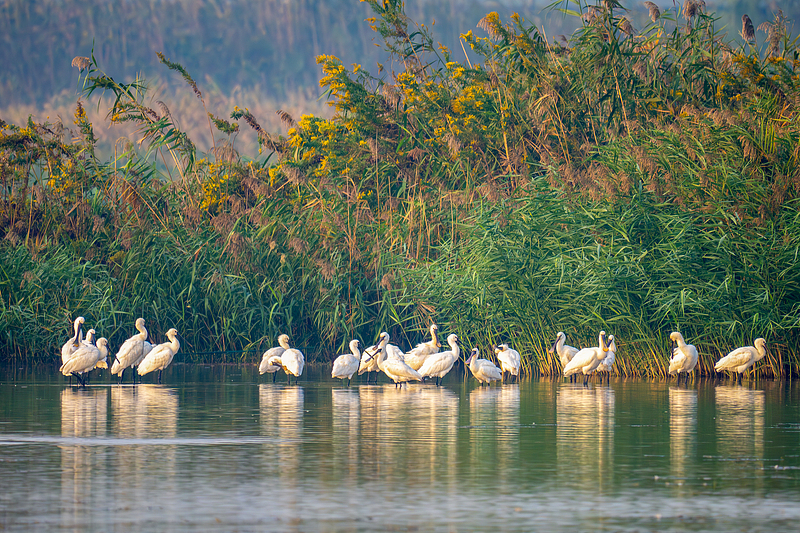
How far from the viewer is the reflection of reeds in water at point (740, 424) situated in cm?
972

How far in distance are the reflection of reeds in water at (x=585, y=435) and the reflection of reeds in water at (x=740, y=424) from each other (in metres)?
1.04

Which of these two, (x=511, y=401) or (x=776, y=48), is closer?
(x=511, y=401)

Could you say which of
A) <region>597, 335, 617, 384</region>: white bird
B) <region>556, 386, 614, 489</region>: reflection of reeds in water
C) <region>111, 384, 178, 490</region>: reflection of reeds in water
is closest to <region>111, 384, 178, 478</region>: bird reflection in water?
<region>111, 384, 178, 490</region>: reflection of reeds in water

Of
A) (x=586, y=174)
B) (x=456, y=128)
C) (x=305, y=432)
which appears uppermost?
(x=456, y=128)

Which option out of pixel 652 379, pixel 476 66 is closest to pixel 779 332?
pixel 652 379

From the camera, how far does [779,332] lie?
17.5 m

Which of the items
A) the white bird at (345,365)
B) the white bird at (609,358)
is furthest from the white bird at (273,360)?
the white bird at (609,358)

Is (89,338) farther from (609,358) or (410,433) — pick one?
(410,433)

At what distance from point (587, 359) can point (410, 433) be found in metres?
6.50

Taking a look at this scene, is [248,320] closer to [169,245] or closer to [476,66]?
[169,245]

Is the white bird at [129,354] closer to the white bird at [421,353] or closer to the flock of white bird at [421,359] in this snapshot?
the flock of white bird at [421,359]

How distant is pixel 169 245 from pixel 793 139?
12367 millimetres

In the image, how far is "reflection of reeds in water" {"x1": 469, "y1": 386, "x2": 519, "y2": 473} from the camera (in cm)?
942

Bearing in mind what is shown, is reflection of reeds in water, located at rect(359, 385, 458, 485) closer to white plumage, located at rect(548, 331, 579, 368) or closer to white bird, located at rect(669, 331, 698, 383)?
white plumage, located at rect(548, 331, 579, 368)
